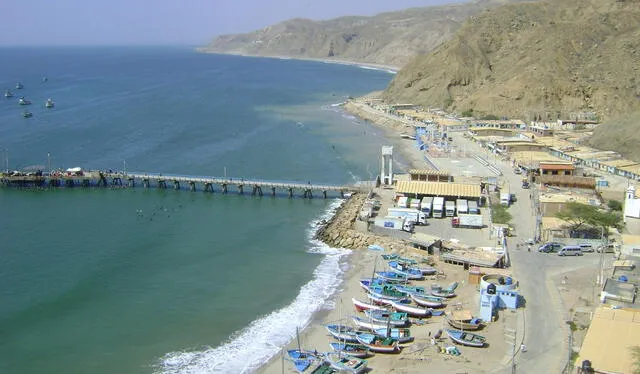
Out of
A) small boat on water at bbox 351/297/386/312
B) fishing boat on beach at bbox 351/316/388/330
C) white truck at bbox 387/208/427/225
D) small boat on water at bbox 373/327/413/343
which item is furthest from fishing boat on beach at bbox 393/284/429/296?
white truck at bbox 387/208/427/225

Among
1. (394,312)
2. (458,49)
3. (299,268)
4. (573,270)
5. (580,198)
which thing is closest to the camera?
(394,312)

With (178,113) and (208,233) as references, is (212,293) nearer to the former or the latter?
(208,233)

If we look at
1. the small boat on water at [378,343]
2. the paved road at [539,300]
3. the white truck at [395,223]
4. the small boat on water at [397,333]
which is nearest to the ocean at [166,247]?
the white truck at [395,223]

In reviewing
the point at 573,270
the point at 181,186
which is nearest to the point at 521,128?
the point at 181,186

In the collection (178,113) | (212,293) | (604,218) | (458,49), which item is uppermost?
(458,49)

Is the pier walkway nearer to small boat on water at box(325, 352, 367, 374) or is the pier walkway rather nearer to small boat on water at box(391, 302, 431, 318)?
small boat on water at box(391, 302, 431, 318)

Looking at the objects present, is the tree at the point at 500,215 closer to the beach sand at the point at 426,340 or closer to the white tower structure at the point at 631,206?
the beach sand at the point at 426,340

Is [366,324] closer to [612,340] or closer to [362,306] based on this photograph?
[362,306]

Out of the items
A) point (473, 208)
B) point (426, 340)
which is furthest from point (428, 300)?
point (473, 208)

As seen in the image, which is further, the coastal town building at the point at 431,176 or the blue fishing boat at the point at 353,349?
the coastal town building at the point at 431,176
